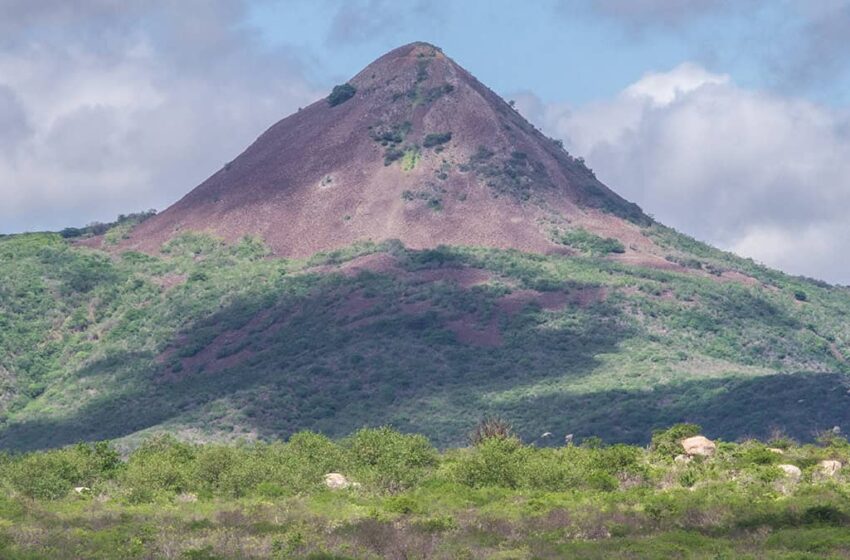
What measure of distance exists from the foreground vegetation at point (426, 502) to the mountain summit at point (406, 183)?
91.7 meters

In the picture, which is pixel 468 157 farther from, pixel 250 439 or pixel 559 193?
pixel 250 439

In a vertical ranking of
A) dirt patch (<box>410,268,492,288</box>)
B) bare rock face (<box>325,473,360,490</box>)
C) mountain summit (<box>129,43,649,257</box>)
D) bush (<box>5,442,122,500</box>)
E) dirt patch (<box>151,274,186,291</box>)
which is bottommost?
bare rock face (<box>325,473,360,490</box>)

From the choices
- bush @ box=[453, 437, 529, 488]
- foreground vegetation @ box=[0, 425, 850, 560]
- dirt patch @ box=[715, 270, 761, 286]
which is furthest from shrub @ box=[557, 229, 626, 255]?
bush @ box=[453, 437, 529, 488]

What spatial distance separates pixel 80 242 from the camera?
185 m

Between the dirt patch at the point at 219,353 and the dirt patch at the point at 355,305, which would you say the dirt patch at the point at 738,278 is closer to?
the dirt patch at the point at 355,305

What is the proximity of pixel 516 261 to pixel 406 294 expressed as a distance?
493 inches

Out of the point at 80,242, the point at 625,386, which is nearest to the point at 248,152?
the point at 80,242

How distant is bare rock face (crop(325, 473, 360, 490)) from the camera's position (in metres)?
70.8

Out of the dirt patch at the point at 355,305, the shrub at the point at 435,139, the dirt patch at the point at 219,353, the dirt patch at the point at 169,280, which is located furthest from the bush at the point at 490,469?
the shrub at the point at 435,139

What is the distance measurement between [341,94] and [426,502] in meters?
138

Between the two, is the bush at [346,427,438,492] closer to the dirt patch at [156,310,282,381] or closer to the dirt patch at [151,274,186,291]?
the dirt patch at [156,310,282,381]

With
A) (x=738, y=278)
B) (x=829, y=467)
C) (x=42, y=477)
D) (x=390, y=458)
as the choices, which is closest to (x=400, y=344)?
(x=738, y=278)

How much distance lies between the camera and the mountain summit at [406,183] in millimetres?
173500

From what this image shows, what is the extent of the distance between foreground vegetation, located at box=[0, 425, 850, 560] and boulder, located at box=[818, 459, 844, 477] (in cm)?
37
